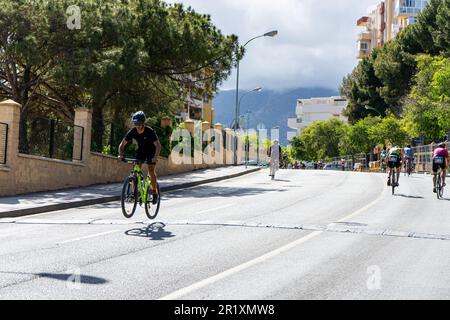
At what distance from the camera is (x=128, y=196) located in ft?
38.2

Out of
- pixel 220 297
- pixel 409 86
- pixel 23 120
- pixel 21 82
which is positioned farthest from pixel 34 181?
pixel 409 86

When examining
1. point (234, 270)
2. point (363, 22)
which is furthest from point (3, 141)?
point (363, 22)

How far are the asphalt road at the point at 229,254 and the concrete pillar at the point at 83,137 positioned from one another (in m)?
6.48

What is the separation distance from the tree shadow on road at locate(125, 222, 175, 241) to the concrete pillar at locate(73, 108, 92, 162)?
10486 millimetres

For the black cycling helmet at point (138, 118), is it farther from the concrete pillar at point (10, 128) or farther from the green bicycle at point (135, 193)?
the concrete pillar at point (10, 128)

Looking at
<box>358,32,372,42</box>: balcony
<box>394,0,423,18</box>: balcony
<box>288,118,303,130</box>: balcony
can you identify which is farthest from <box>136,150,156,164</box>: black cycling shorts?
<box>288,118,303,130</box>: balcony

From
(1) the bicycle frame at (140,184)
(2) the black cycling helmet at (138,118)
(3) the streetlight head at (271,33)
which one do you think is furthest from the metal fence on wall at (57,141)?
(3) the streetlight head at (271,33)

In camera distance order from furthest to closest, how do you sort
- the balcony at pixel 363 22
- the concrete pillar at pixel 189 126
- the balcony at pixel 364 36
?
the balcony at pixel 363 22
the balcony at pixel 364 36
the concrete pillar at pixel 189 126

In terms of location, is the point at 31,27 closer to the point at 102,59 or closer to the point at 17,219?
the point at 102,59

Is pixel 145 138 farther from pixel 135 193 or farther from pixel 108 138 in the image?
pixel 108 138

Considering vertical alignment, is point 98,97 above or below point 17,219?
above

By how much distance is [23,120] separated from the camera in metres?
24.5

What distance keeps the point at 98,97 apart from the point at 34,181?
6.07 meters

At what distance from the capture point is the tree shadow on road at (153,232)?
974 cm
